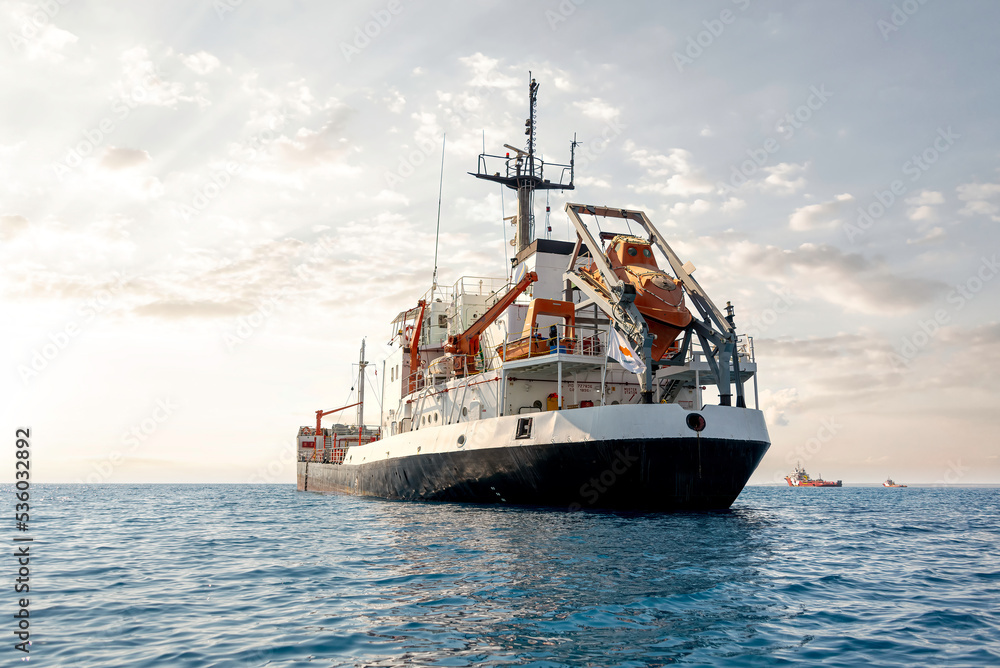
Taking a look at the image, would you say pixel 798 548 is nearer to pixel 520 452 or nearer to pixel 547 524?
pixel 547 524

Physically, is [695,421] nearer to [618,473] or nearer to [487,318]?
[618,473]

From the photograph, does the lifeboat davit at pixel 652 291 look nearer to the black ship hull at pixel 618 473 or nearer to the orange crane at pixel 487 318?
the orange crane at pixel 487 318

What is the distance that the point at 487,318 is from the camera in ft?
94.0

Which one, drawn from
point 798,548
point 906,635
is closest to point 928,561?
point 798,548

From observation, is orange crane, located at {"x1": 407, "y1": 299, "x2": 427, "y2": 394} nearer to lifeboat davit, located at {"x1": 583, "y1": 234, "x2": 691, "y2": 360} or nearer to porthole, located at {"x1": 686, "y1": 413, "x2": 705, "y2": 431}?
lifeboat davit, located at {"x1": 583, "y1": 234, "x2": 691, "y2": 360}

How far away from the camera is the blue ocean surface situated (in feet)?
22.2

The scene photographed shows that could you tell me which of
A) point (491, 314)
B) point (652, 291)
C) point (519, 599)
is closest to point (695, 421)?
point (652, 291)

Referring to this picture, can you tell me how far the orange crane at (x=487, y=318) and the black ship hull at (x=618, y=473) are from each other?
19.9 feet

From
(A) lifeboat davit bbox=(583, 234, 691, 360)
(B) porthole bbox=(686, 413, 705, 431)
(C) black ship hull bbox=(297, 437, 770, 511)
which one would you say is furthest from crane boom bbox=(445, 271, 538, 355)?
(B) porthole bbox=(686, 413, 705, 431)

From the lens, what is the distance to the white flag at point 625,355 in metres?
21.3

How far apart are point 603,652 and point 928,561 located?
9.75 meters

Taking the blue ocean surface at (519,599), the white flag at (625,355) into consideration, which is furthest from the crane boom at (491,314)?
the blue ocean surface at (519,599)

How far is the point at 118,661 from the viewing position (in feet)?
21.6

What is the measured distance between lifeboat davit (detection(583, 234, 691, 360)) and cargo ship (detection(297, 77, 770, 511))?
2.1 inches
